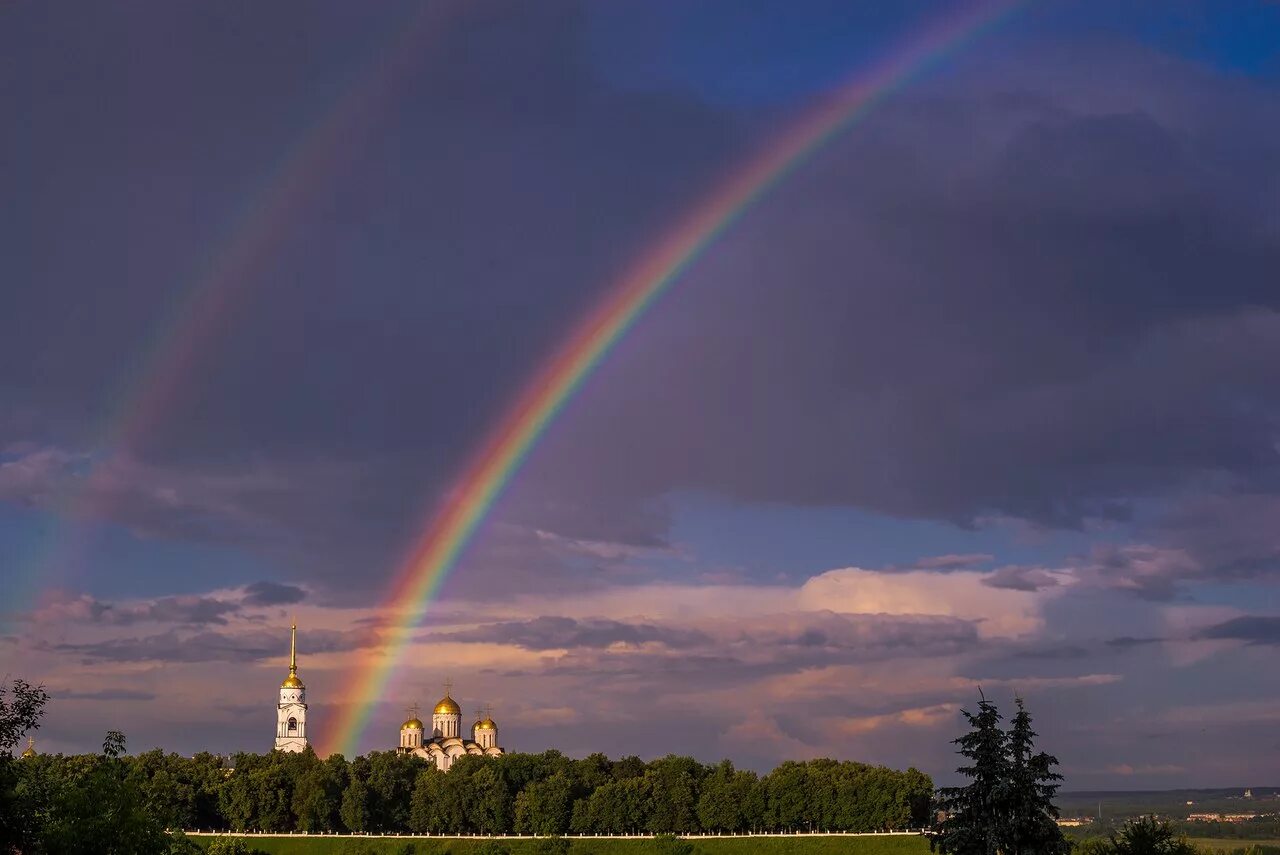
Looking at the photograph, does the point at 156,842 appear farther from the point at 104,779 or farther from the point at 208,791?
the point at 208,791

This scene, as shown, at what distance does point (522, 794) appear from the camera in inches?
6609

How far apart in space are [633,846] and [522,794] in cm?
1898

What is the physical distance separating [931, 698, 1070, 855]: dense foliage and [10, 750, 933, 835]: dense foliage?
105 m

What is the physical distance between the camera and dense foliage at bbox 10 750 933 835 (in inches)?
6073

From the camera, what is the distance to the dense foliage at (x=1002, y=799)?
48.0 metres

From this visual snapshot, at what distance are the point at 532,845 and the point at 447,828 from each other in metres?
24.1

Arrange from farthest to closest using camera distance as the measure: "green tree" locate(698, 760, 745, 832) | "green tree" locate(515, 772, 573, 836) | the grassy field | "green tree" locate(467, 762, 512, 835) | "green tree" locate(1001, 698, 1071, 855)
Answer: "green tree" locate(467, 762, 512, 835)
"green tree" locate(515, 772, 573, 836)
"green tree" locate(698, 760, 745, 832)
the grassy field
"green tree" locate(1001, 698, 1071, 855)

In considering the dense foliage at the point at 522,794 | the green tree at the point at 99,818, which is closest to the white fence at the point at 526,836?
the dense foliage at the point at 522,794

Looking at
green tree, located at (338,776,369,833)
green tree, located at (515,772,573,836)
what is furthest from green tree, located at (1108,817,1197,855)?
green tree, located at (338,776,369,833)

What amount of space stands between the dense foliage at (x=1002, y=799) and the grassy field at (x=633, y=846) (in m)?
91.4

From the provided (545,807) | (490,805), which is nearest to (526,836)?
(545,807)

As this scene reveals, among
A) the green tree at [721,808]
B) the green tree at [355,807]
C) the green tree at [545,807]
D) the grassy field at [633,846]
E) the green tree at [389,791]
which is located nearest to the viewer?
the grassy field at [633,846]

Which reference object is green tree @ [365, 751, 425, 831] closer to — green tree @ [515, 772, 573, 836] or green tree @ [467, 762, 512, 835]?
green tree @ [467, 762, 512, 835]

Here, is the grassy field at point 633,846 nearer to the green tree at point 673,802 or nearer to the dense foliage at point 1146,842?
the green tree at point 673,802
